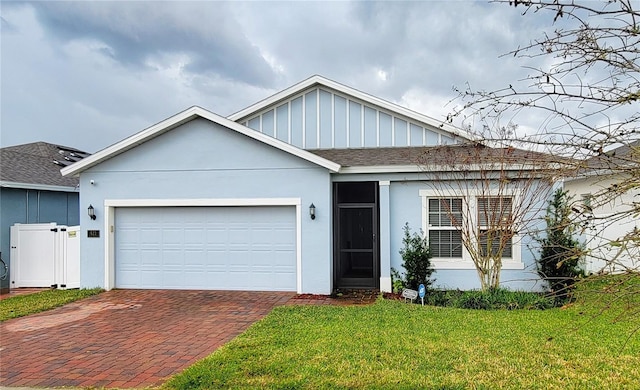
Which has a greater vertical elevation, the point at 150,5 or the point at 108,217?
the point at 150,5

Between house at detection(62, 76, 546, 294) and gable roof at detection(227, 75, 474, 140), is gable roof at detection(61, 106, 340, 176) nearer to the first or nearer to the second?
house at detection(62, 76, 546, 294)

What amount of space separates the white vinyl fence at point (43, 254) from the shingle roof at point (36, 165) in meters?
1.74

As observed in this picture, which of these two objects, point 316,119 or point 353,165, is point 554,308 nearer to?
point 353,165

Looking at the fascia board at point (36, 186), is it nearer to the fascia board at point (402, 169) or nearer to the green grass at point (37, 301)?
the green grass at point (37, 301)

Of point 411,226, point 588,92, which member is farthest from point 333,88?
point 588,92

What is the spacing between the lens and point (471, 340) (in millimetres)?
6406

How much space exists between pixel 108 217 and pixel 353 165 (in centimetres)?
661

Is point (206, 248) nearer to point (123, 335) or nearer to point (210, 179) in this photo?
point (210, 179)

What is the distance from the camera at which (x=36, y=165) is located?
51.1ft

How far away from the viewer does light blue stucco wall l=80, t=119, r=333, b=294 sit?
34.8ft

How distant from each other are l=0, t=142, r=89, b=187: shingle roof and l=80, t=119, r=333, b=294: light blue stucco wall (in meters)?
3.52

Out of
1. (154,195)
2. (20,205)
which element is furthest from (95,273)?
(20,205)

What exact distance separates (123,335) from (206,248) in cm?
417

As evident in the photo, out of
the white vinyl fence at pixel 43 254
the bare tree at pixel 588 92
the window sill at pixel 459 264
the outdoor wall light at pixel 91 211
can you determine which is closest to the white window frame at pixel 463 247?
the window sill at pixel 459 264
